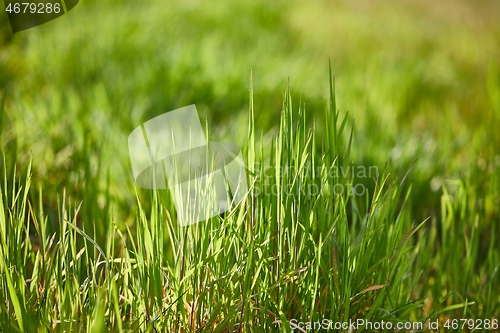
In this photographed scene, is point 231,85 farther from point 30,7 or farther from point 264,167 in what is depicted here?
point 264,167

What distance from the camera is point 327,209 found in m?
0.40

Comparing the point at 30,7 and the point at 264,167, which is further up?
the point at 30,7

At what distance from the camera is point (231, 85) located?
3.54ft

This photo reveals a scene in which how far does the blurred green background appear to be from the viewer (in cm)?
76

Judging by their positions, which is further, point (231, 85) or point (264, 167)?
point (231, 85)

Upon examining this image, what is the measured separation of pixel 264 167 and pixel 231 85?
0.67 m

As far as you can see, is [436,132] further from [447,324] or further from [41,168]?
[41,168]

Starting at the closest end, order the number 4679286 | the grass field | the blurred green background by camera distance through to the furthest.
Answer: the grass field → the blurred green background → the number 4679286

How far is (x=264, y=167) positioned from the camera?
438 millimetres

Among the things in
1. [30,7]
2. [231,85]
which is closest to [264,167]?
[231,85]

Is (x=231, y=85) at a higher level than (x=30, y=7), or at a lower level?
lower

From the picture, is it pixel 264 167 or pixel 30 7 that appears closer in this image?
pixel 264 167

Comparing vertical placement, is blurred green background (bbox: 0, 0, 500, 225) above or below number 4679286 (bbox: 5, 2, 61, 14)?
below

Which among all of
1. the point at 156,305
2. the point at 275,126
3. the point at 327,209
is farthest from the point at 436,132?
the point at 156,305
